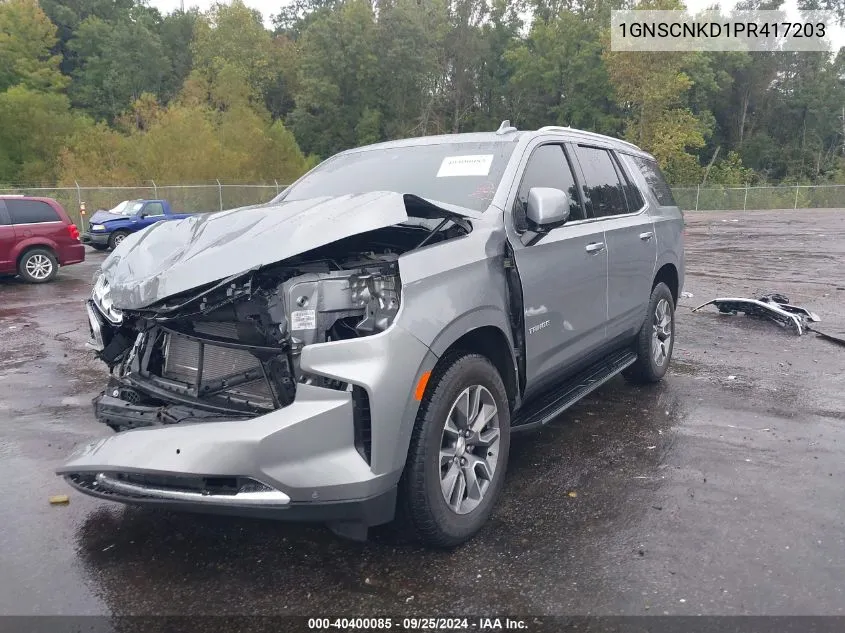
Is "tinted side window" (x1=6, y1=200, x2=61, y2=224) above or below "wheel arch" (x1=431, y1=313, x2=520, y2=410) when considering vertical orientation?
above

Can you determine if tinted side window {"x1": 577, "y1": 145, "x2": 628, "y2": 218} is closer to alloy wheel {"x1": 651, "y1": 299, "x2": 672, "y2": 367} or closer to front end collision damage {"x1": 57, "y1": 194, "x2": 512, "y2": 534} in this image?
alloy wheel {"x1": 651, "y1": 299, "x2": 672, "y2": 367}

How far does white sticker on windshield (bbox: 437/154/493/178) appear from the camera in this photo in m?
4.06

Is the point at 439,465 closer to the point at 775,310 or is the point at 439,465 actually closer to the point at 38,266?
the point at 775,310

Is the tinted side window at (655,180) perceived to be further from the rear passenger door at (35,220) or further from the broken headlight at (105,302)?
the rear passenger door at (35,220)

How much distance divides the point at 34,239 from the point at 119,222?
8.13m

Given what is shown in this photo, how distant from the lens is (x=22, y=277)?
514 inches

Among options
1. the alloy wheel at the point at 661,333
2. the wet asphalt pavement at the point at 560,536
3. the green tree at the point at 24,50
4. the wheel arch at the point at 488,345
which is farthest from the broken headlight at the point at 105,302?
the green tree at the point at 24,50

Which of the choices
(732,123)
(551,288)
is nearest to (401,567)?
(551,288)

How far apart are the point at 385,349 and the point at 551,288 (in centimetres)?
146

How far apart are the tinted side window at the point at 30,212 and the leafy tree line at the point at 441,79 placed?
32.3 meters

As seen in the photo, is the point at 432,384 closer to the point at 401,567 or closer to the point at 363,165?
Answer: the point at 401,567

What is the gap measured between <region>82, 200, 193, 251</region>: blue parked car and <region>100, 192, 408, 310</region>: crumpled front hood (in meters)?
17.7

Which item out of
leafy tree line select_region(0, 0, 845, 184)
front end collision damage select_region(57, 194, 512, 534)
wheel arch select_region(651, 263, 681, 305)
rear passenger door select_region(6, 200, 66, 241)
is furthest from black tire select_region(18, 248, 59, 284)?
leafy tree line select_region(0, 0, 845, 184)

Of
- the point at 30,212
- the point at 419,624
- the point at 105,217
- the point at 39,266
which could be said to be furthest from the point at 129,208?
the point at 419,624
